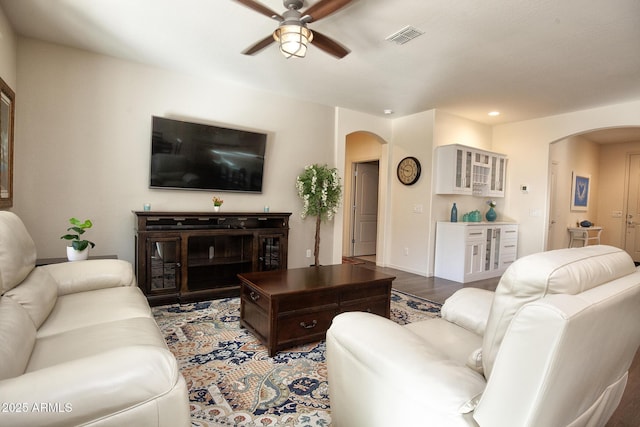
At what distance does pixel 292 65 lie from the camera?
11.6ft

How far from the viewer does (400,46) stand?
3031mm

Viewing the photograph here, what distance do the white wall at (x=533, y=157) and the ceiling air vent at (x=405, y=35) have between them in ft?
12.0

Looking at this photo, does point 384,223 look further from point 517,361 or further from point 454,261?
point 517,361

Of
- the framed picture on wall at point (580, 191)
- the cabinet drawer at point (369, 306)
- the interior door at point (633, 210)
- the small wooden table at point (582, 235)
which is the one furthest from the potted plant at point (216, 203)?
the interior door at point (633, 210)

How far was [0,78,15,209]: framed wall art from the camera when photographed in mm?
2586

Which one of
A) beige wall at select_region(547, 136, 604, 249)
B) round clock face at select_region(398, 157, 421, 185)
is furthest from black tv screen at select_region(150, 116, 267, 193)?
beige wall at select_region(547, 136, 604, 249)

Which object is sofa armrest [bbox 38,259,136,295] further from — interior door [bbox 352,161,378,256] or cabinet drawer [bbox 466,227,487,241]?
interior door [bbox 352,161,378,256]

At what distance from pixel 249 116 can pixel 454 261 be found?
145 inches

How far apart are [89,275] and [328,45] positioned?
245 centimetres

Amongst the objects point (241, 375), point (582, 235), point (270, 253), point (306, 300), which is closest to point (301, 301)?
point (306, 300)

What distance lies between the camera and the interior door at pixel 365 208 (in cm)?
707

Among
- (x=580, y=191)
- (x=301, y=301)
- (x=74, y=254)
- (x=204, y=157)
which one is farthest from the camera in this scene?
(x=580, y=191)

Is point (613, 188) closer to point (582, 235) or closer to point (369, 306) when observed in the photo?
point (582, 235)

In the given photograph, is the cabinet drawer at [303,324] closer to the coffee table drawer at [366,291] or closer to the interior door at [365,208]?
the coffee table drawer at [366,291]
